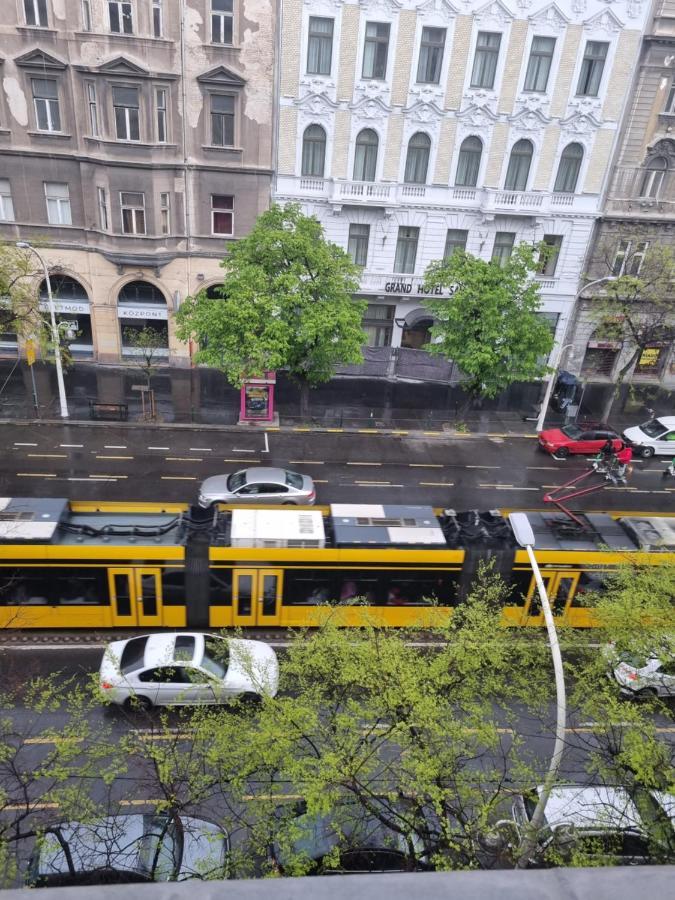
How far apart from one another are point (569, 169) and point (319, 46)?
16214mm

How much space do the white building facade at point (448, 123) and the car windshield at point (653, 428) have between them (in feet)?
36.5

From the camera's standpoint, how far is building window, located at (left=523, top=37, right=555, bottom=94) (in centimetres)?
3628

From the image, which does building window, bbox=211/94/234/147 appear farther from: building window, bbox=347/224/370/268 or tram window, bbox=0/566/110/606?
tram window, bbox=0/566/110/606

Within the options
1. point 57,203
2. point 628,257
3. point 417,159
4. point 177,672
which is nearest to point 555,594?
point 177,672

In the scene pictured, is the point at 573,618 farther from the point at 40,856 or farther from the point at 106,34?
the point at 106,34

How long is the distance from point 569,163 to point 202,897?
4367 cm

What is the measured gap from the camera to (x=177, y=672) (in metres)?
16.6

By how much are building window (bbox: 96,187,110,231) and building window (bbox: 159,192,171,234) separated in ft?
9.66

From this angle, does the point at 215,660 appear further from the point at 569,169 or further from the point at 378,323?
the point at 569,169

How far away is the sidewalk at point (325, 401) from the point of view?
117ft

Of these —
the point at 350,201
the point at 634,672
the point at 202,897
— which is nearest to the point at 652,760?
the point at 634,672

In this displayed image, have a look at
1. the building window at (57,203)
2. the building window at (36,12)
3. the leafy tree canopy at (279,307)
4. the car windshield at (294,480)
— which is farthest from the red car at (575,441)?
the building window at (36,12)

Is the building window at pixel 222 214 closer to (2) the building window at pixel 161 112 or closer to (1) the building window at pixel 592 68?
(2) the building window at pixel 161 112

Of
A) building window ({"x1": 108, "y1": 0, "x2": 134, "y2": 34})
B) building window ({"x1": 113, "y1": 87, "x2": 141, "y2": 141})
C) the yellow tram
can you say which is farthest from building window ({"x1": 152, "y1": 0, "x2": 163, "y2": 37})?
the yellow tram
